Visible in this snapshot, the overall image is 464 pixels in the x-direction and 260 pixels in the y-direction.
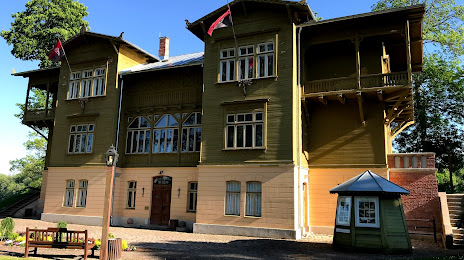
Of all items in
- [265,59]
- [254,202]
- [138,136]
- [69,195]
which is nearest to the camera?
[254,202]

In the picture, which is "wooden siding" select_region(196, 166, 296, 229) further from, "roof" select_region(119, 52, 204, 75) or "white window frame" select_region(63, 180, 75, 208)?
"white window frame" select_region(63, 180, 75, 208)

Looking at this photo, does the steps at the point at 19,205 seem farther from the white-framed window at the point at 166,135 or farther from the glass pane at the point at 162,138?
the glass pane at the point at 162,138

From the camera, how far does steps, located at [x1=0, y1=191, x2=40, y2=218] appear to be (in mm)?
24709

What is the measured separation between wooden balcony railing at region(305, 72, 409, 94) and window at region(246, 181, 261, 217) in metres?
5.15

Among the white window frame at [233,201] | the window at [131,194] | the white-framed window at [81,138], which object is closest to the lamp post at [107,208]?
the white window frame at [233,201]

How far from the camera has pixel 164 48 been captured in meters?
25.9

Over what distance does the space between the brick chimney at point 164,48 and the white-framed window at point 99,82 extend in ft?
15.6

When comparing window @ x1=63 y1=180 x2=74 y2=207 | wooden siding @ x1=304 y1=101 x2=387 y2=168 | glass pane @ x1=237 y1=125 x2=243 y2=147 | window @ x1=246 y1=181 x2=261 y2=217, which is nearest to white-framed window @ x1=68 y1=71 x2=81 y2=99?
window @ x1=63 y1=180 x2=74 y2=207

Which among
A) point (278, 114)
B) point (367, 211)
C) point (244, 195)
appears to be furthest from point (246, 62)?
point (367, 211)

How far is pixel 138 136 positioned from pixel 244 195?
322 inches

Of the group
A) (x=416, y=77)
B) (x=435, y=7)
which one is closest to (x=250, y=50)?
(x=416, y=77)

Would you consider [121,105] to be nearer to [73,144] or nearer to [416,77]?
[73,144]

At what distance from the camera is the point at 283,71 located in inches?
679

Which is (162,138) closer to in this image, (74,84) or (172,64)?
(172,64)
